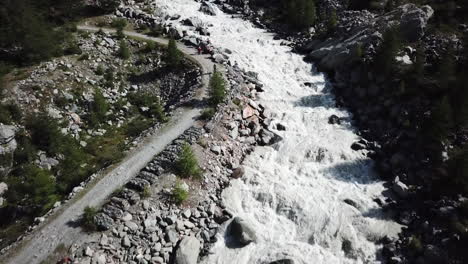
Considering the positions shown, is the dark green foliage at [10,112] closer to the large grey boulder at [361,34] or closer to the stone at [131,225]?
the stone at [131,225]

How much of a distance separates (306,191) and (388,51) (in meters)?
18.1

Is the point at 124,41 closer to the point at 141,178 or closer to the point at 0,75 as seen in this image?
the point at 0,75

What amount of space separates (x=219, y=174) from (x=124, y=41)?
24.8 m

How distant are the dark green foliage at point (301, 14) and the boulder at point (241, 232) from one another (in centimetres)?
3652

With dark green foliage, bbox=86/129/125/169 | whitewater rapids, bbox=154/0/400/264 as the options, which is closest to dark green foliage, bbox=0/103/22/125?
dark green foliage, bbox=86/129/125/169

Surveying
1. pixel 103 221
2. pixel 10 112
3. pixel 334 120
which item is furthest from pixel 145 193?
pixel 334 120

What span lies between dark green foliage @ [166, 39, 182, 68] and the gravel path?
7952mm

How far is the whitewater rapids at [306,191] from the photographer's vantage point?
2562 cm

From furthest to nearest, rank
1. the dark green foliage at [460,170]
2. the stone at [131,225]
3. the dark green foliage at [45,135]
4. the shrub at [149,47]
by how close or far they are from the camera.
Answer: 1. the shrub at [149,47]
2. the dark green foliage at [45,135]
3. the dark green foliage at [460,170]
4. the stone at [131,225]

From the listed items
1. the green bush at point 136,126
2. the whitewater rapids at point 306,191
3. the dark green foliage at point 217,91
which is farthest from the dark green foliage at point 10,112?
the whitewater rapids at point 306,191

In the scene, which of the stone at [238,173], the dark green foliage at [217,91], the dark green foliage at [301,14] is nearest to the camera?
the stone at [238,173]

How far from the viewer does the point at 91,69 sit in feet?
133

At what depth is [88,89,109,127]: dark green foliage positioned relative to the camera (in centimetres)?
3606

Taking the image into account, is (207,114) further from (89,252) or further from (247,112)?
(89,252)
